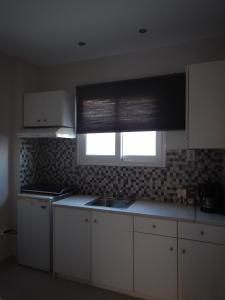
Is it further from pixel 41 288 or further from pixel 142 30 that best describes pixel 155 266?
pixel 142 30

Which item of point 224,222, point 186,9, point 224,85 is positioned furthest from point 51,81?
point 224,222

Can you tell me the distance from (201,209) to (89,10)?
2.07m

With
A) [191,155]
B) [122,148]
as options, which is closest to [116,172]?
[122,148]

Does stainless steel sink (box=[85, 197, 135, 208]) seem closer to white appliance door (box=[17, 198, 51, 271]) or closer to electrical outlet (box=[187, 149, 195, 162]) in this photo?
white appliance door (box=[17, 198, 51, 271])

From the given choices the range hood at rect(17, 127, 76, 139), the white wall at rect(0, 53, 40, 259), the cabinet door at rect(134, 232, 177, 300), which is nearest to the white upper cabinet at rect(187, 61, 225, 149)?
the cabinet door at rect(134, 232, 177, 300)

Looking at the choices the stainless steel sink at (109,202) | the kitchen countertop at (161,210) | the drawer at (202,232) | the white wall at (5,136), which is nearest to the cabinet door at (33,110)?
the white wall at (5,136)

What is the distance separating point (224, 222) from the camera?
6.48 ft

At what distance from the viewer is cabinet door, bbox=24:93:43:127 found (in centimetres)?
300

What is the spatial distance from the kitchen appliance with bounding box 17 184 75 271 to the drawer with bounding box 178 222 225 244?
1443mm

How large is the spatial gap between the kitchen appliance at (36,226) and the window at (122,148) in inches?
23.0

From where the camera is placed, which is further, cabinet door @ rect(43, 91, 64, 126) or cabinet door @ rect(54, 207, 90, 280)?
cabinet door @ rect(43, 91, 64, 126)

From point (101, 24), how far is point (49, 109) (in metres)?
1.22

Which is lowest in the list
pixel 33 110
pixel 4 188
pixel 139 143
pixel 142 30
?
pixel 4 188

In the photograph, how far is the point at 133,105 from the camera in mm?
2801
